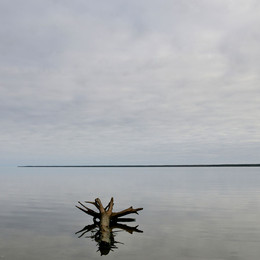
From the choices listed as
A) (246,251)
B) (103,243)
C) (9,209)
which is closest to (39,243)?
(103,243)

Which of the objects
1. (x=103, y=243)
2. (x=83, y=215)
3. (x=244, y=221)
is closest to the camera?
(x=103, y=243)

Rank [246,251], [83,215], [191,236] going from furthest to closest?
[83,215] → [191,236] → [246,251]

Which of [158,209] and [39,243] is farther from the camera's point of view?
[158,209]

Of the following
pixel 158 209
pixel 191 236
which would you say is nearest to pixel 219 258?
pixel 191 236

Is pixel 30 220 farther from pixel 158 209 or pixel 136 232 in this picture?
pixel 158 209

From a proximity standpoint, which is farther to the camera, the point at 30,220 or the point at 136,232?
the point at 30,220

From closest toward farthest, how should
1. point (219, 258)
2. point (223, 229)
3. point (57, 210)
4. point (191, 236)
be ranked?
point (219, 258), point (191, 236), point (223, 229), point (57, 210)

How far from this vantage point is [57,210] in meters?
36.2

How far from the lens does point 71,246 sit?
19.0 meters

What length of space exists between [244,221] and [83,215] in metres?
14.8

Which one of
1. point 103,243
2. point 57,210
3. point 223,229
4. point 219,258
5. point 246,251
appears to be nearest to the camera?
point 219,258

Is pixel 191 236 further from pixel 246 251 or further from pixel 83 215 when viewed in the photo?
pixel 83 215

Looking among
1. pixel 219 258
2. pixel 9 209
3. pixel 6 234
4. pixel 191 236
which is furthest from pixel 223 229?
pixel 9 209

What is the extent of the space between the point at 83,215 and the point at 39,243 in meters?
12.4
